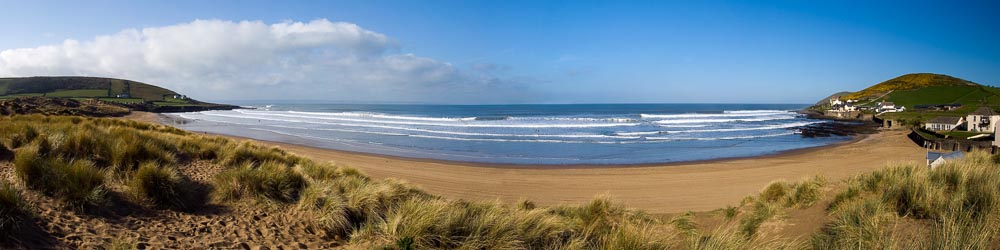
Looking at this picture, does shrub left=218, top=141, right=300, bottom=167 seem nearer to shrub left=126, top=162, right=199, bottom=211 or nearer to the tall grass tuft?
shrub left=126, top=162, right=199, bottom=211

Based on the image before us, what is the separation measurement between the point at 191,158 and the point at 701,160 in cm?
2098

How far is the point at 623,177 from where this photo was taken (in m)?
16.9

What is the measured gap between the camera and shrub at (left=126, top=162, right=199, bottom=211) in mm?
5652

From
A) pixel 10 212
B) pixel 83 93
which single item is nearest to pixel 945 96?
pixel 10 212

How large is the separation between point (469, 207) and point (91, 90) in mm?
150826

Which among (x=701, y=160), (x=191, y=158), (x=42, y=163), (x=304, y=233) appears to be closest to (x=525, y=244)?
(x=304, y=233)

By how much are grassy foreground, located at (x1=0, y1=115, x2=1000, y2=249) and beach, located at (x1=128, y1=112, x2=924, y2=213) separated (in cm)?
368

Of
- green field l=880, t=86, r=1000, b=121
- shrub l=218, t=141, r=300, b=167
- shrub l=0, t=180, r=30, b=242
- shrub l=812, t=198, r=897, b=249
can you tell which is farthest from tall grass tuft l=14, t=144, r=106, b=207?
green field l=880, t=86, r=1000, b=121

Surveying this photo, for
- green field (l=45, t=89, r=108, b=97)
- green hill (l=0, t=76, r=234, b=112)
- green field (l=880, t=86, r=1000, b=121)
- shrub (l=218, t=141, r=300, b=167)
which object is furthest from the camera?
green field (l=45, t=89, r=108, b=97)

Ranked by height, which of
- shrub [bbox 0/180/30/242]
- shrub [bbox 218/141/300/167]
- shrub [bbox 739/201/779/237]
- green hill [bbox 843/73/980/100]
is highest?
green hill [bbox 843/73/980/100]

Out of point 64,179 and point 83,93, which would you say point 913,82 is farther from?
point 83,93

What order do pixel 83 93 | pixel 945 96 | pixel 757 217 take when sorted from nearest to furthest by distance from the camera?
pixel 757 217 → pixel 945 96 → pixel 83 93

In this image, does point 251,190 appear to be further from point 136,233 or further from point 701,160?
point 701,160

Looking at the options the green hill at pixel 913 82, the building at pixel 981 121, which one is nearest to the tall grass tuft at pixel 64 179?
the building at pixel 981 121
